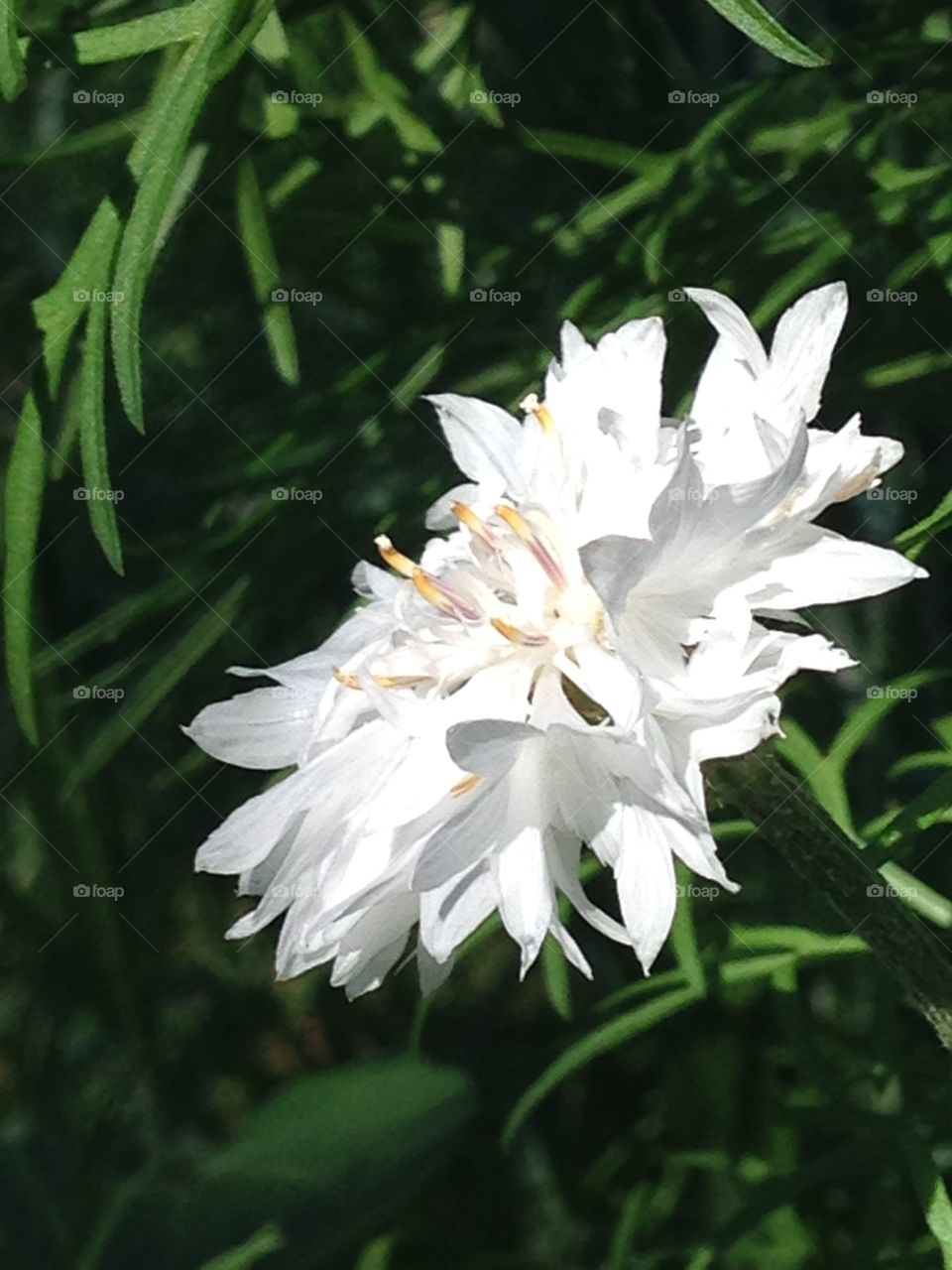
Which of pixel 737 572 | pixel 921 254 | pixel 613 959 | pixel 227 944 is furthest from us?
pixel 227 944

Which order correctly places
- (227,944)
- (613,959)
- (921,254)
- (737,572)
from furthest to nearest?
(227,944), (613,959), (921,254), (737,572)

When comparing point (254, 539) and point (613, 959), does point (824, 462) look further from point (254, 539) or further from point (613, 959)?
point (613, 959)

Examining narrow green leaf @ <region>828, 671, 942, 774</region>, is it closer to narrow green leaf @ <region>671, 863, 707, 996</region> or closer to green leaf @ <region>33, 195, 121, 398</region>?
narrow green leaf @ <region>671, 863, 707, 996</region>

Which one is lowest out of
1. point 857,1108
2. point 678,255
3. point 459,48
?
point 857,1108

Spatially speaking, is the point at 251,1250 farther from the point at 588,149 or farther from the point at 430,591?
the point at 588,149

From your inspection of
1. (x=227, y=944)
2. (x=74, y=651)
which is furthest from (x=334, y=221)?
(x=227, y=944)

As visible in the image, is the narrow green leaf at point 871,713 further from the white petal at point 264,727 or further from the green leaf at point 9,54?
the green leaf at point 9,54
